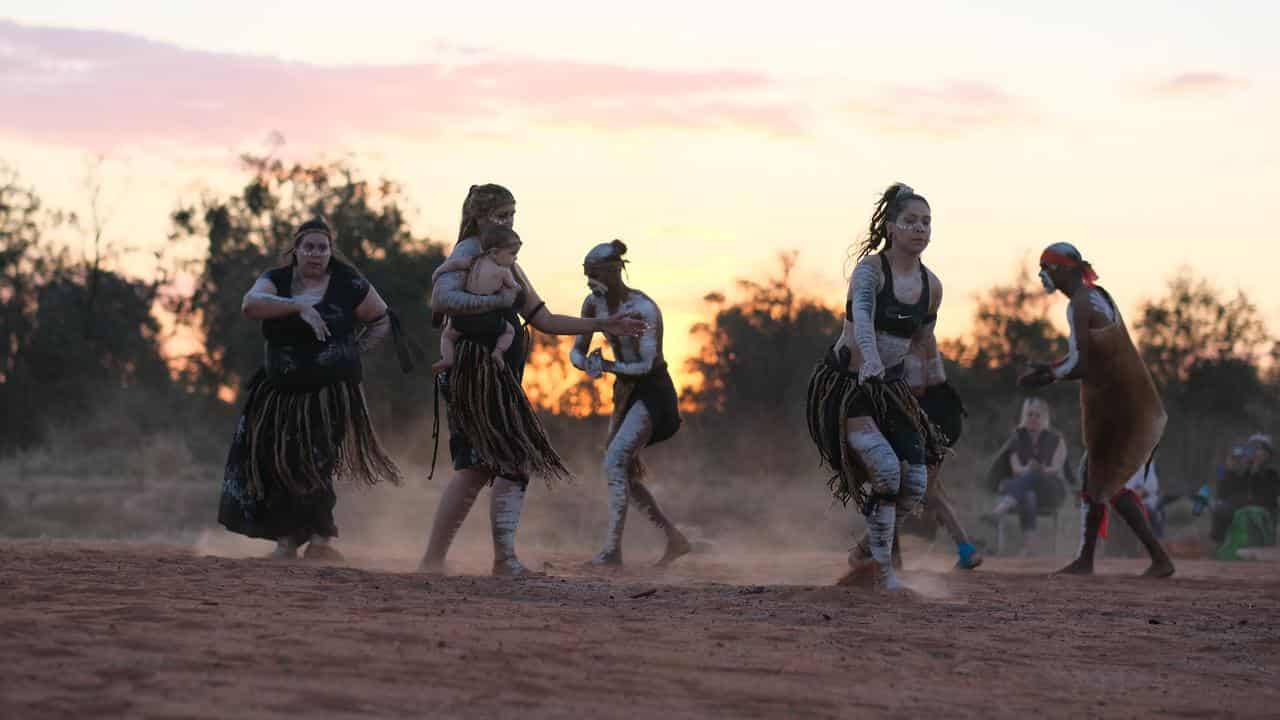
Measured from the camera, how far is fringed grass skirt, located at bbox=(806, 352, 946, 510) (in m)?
8.93

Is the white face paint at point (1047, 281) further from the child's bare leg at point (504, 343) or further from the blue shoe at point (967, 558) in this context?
the child's bare leg at point (504, 343)

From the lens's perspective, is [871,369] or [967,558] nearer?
[871,369]

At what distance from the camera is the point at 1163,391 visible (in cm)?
3722

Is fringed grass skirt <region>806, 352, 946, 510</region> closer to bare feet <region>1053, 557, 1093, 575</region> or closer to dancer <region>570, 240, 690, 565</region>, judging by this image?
dancer <region>570, 240, 690, 565</region>

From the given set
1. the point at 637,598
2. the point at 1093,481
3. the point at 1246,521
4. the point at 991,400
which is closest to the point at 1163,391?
the point at 991,400

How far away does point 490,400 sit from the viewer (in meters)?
9.84

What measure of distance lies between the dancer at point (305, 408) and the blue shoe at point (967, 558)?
396 centimetres

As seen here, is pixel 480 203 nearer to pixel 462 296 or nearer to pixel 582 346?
pixel 462 296

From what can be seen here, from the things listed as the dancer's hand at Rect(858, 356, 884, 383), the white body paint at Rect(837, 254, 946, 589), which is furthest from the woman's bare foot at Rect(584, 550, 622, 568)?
the dancer's hand at Rect(858, 356, 884, 383)

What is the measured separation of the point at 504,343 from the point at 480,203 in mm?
806

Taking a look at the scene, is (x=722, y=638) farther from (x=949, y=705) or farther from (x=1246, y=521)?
(x=1246, y=521)

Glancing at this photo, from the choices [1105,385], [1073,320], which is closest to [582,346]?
[1073,320]

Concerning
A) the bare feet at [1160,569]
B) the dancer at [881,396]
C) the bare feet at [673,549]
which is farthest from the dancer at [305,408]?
the bare feet at [1160,569]

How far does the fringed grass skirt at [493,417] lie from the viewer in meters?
A: 9.83
